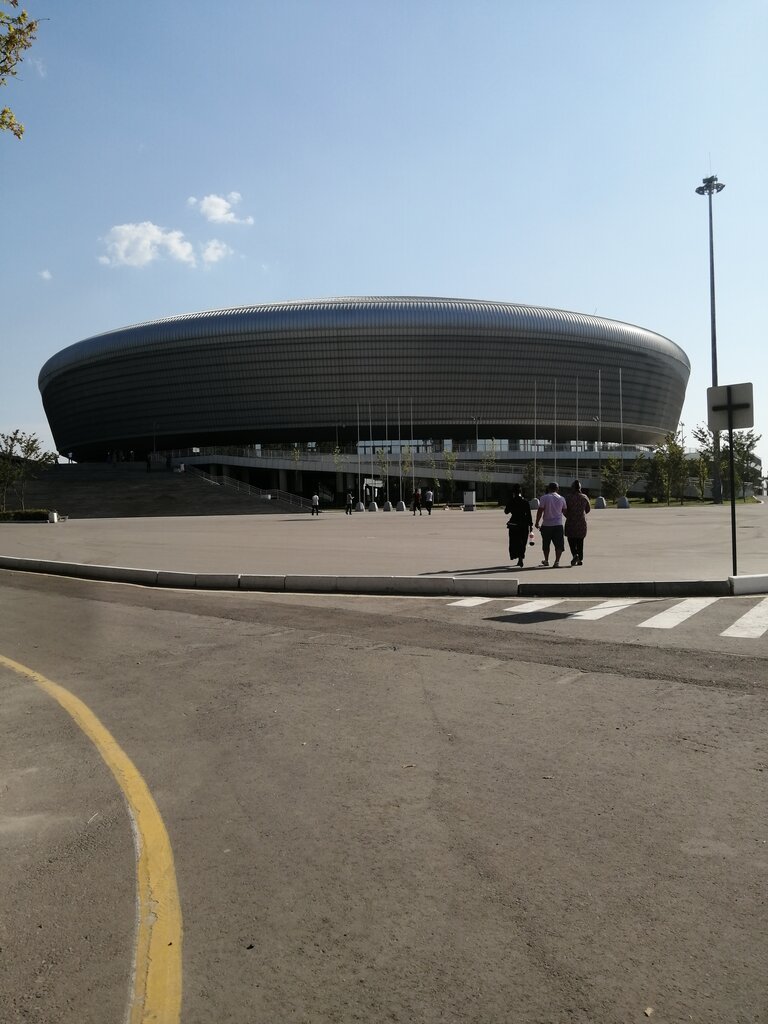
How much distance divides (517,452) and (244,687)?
103 meters

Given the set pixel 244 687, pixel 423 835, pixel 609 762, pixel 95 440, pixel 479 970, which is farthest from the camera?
pixel 95 440

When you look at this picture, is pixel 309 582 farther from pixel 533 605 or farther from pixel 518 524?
pixel 518 524

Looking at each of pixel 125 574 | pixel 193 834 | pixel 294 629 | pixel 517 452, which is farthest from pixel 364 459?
pixel 193 834

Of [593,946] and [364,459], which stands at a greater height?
[364,459]

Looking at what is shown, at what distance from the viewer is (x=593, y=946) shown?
9.99 ft

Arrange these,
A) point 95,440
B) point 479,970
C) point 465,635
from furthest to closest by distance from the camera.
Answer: point 95,440, point 465,635, point 479,970

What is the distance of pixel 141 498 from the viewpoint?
225 feet

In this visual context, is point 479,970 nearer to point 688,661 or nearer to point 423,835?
point 423,835

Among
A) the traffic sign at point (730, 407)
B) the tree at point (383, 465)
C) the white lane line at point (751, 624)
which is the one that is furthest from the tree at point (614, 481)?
the white lane line at point (751, 624)

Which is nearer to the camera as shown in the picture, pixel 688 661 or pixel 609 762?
pixel 609 762

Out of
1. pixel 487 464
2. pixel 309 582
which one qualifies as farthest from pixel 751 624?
pixel 487 464

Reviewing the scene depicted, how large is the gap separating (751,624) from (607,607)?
222 centimetres

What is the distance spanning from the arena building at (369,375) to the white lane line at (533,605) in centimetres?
9352

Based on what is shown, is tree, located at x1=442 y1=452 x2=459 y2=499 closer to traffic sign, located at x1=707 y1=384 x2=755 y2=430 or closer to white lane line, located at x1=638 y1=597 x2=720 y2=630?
traffic sign, located at x1=707 y1=384 x2=755 y2=430
